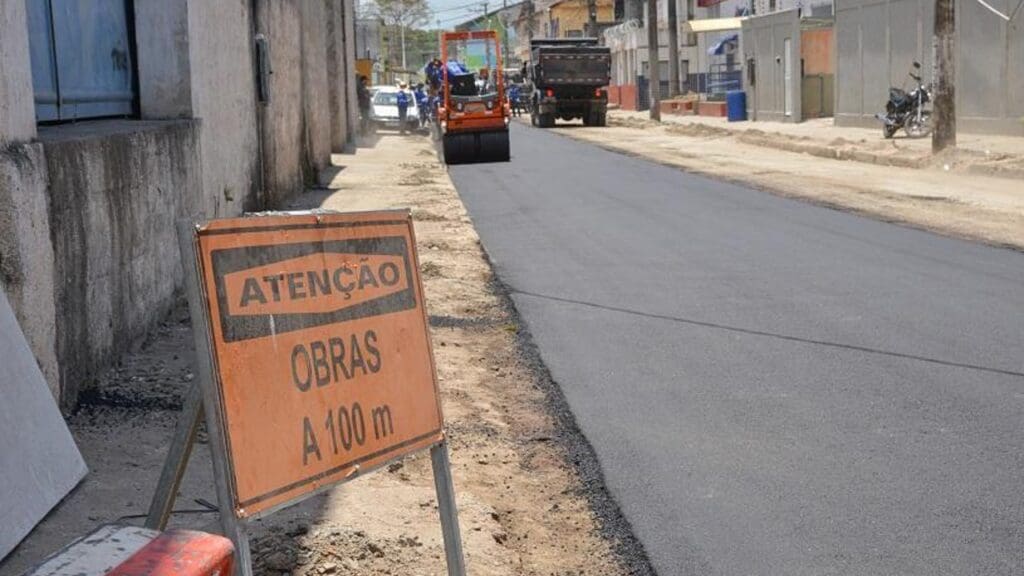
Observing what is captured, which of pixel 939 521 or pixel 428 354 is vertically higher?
pixel 428 354

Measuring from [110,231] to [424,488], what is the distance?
114 inches

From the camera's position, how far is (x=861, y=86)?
1496 inches

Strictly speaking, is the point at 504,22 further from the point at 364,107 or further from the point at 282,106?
the point at 282,106

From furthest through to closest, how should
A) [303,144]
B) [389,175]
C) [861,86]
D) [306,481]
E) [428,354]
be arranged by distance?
[861,86] < [389,175] < [303,144] < [428,354] < [306,481]

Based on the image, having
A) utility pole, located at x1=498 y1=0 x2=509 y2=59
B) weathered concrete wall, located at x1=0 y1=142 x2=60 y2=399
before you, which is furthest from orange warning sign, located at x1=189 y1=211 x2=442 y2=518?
utility pole, located at x1=498 y1=0 x2=509 y2=59

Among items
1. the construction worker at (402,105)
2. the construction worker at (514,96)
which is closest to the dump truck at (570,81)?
the construction worker at (402,105)

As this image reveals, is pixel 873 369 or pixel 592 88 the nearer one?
pixel 873 369

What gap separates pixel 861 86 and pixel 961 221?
73.3 feet

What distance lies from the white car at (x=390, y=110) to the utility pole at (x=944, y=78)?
2756 cm

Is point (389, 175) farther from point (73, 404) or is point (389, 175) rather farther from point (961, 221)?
point (73, 404)

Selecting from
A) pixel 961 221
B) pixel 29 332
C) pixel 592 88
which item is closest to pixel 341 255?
pixel 29 332

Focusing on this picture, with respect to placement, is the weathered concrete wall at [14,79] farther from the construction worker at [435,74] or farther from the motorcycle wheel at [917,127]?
the motorcycle wheel at [917,127]

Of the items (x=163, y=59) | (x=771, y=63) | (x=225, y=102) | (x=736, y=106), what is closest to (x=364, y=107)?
(x=736, y=106)

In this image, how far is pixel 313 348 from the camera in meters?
3.94
